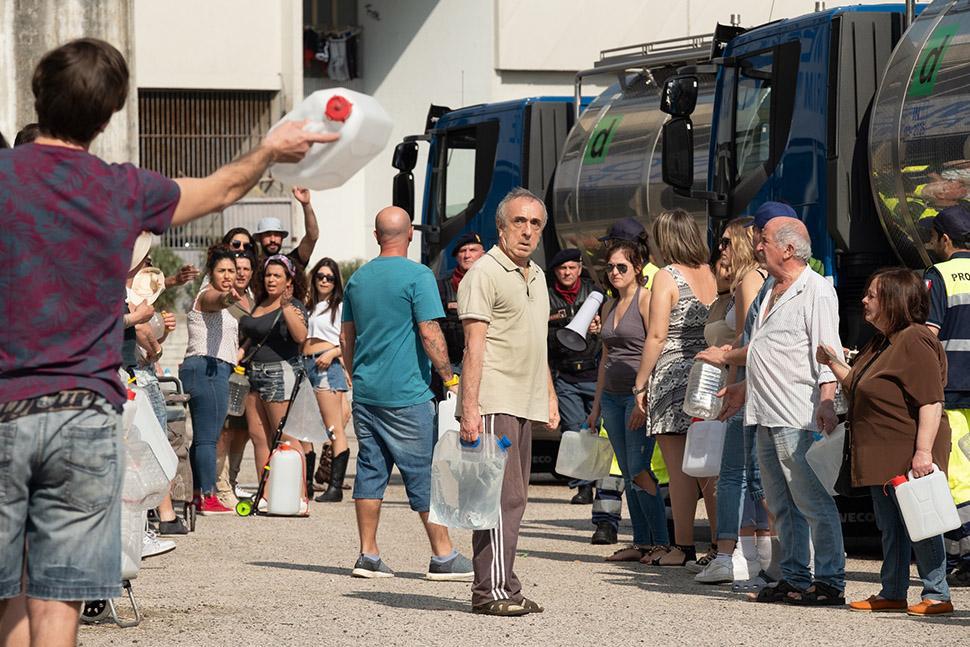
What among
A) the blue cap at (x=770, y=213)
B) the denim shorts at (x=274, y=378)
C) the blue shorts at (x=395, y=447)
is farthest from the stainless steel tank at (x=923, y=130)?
the denim shorts at (x=274, y=378)

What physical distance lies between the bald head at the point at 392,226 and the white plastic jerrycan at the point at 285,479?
3.14 meters

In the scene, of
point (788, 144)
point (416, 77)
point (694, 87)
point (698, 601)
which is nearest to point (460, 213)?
point (694, 87)

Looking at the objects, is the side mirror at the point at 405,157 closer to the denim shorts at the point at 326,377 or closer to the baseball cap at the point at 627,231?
the denim shorts at the point at 326,377

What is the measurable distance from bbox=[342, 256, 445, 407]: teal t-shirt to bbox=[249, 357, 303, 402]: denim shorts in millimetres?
3760

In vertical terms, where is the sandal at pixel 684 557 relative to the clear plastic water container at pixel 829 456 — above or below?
below

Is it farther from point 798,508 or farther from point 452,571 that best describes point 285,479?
point 798,508

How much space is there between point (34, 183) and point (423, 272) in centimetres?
487

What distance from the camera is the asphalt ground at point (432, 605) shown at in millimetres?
7316

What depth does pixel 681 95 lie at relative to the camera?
41.7ft

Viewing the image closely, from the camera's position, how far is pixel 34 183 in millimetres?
4504

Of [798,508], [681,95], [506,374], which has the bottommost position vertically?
[798,508]

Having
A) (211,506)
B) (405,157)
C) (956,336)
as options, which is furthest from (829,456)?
(405,157)

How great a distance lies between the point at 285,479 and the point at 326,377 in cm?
205

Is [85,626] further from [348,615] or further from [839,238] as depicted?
[839,238]
